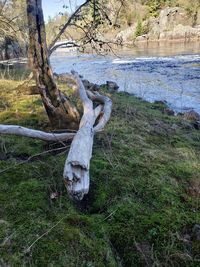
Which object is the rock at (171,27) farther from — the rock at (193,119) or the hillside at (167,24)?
the rock at (193,119)

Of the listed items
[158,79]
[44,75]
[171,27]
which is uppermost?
[44,75]

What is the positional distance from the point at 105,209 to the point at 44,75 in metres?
2.45

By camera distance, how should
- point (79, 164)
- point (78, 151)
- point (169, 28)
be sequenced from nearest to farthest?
point (79, 164) < point (78, 151) < point (169, 28)

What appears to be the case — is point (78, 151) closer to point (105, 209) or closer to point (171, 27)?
point (105, 209)

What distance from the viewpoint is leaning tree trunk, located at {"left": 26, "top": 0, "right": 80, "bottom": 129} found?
15.0ft

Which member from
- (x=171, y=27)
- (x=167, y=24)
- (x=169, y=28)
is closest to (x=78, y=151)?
(x=169, y=28)

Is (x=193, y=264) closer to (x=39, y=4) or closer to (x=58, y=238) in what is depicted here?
(x=58, y=238)

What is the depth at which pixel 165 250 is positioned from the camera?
2.81m

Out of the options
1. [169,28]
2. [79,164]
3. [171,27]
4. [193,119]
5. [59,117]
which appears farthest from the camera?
[171,27]

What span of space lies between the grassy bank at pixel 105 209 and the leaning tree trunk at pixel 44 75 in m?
0.56

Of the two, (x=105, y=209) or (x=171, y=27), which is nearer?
(x=105, y=209)

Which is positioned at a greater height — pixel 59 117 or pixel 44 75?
pixel 44 75

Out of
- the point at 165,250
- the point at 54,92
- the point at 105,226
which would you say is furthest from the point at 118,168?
the point at 54,92

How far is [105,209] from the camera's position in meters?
3.22
